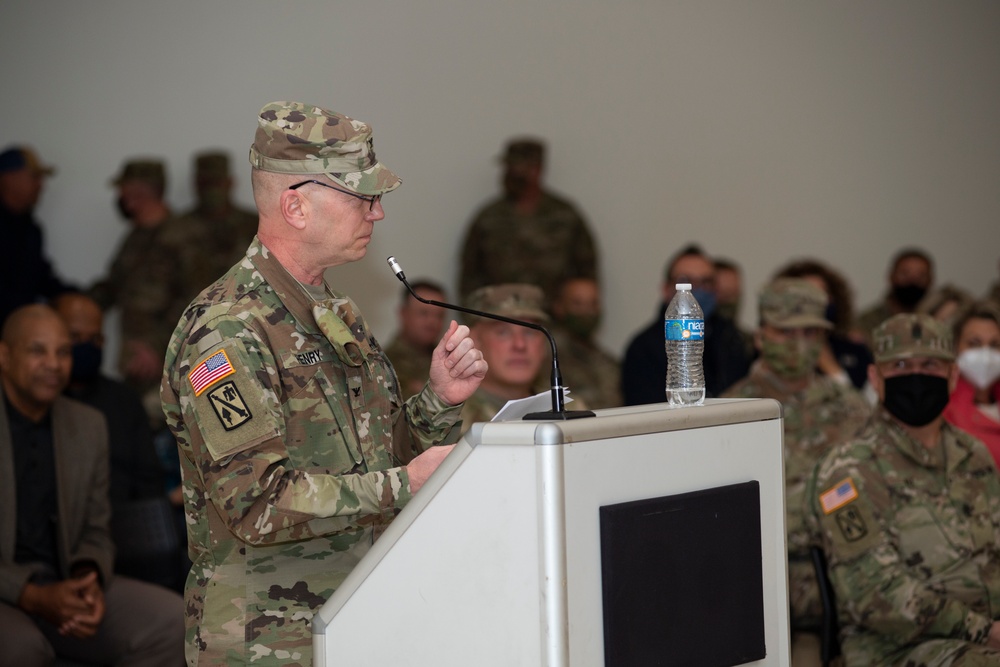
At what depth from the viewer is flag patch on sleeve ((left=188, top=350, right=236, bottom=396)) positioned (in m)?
1.67

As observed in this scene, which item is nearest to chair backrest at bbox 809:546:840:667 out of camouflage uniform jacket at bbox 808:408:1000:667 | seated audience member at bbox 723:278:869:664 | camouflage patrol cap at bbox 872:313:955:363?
camouflage uniform jacket at bbox 808:408:1000:667

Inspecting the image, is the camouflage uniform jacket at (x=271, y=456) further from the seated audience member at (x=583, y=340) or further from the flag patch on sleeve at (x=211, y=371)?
the seated audience member at (x=583, y=340)

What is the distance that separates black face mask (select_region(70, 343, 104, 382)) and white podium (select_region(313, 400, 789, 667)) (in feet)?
8.92

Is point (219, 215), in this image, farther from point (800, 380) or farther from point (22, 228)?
point (800, 380)

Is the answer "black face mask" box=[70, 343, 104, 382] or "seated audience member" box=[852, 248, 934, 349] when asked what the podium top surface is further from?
"seated audience member" box=[852, 248, 934, 349]

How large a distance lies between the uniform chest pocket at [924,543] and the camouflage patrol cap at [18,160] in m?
3.99

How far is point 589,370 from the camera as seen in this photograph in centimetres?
604

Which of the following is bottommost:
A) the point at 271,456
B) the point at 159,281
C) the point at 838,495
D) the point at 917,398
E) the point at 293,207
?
the point at 838,495

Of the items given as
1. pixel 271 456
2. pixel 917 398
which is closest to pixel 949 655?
pixel 917 398

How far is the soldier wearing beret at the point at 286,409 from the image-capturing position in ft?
5.39

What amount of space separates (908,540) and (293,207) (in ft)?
6.05

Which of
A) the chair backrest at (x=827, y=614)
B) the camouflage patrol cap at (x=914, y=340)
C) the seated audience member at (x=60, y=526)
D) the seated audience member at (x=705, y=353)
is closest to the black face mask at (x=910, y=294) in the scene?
the seated audience member at (x=705, y=353)

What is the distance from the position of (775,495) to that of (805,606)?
1.52 m

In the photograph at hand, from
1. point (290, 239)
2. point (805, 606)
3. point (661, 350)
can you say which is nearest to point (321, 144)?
point (290, 239)
